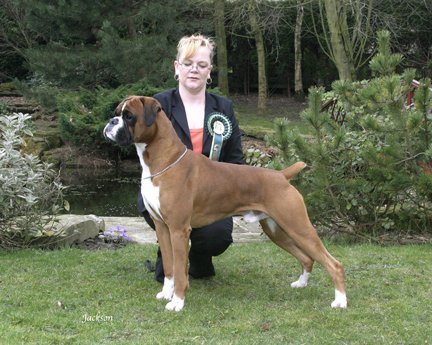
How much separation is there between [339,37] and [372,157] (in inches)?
299

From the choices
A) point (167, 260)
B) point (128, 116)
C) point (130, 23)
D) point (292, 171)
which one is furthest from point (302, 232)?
point (130, 23)

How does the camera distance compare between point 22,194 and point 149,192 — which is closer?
point 149,192

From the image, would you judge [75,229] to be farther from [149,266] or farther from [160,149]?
[160,149]

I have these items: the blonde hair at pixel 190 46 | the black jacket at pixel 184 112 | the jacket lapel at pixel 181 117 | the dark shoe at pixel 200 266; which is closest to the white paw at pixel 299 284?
the dark shoe at pixel 200 266

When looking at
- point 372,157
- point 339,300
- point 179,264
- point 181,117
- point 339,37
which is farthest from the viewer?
point 339,37

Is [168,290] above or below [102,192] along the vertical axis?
above

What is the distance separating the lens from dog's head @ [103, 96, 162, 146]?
15.4ft

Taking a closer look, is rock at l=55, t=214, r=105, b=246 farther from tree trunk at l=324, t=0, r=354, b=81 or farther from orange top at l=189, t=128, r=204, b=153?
tree trunk at l=324, t=0, r=354, b=81

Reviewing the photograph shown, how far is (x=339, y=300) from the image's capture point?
4.95 metres

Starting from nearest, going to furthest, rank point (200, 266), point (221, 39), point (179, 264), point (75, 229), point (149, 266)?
point (179, 264)
point (200, 266)
point (149, 266)
point (75, 229)
point (221, 39)

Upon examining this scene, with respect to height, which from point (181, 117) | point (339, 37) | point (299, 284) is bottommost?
point (299, 284)

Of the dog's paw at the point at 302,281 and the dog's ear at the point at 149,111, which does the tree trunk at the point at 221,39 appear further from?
the dog's ear at the point at 149,111

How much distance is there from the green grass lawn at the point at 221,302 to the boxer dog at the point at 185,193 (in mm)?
303

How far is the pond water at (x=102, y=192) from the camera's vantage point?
451 inches
